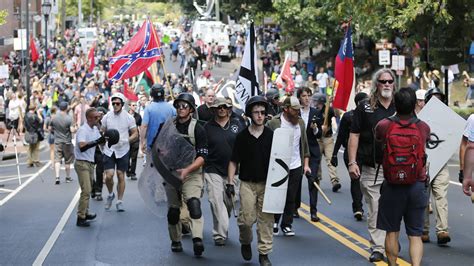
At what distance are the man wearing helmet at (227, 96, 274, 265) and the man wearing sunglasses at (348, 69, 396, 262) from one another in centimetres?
90

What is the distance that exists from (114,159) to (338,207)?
344 centimetres

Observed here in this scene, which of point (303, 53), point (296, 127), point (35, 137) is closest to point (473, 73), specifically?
point (35, 137)

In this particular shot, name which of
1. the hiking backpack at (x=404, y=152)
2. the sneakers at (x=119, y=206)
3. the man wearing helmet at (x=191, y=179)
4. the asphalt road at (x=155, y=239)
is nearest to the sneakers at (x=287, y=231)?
the asphalt road at (x=155, y=239)

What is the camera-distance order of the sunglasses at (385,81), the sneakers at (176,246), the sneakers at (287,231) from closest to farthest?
the sunglasses at (385,81), the sneakers at (176,246), the sneakers at (287,231)

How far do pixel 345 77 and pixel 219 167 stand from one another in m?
3.10

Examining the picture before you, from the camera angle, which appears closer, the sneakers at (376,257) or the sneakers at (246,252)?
the sneakers at (376,257)

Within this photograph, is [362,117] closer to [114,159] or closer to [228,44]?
[114,159]

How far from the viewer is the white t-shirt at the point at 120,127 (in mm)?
15922

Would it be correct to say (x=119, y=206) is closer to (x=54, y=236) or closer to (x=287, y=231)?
(x=54, y=236)

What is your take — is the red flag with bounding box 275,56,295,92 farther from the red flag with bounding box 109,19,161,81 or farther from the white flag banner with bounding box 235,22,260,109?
the white flag banner with bounding box 235,22,260,109

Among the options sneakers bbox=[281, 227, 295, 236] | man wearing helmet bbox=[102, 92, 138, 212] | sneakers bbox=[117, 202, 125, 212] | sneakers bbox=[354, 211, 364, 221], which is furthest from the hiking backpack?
sneakers bbox=[117, 202, 125, 212]

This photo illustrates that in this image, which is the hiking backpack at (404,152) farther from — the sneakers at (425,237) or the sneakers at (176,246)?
the sneakers at (176,246)

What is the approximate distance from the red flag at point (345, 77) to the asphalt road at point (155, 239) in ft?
5.34

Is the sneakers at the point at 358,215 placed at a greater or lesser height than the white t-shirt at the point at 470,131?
lesser
